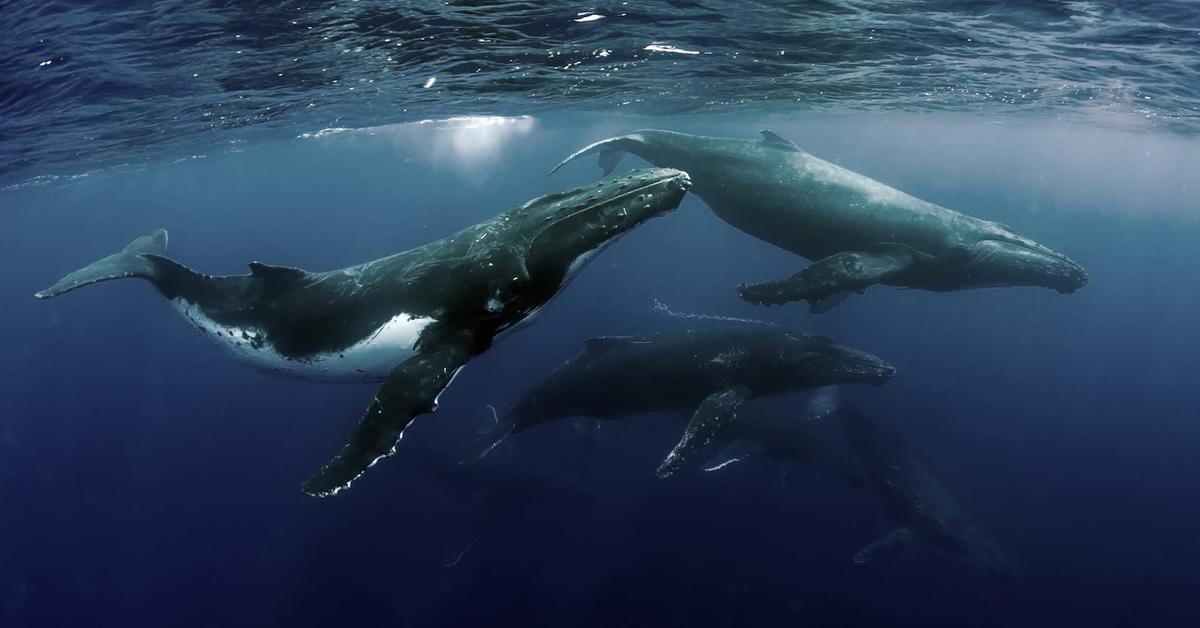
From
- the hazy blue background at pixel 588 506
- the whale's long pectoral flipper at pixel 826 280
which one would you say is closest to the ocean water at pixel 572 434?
the hazy blue background at pixel 588 506

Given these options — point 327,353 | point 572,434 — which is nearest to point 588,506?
point 572,434

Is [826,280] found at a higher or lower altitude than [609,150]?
lower

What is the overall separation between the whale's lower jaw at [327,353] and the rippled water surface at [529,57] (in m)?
6.44

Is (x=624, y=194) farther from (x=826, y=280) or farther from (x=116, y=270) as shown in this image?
(x=116, y=270)

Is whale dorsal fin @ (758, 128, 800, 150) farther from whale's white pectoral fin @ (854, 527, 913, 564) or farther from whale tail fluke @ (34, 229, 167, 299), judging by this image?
whale tail fluke @ (34, 229, 167, 299)

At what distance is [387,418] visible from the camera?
5.42m

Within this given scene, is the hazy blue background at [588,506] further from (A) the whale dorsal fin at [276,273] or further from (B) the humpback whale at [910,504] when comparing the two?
(A) the whale dorsal fin at [276,273]

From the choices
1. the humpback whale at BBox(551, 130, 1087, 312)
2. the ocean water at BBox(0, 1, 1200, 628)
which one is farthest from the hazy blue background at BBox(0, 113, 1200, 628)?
the humpback whale at BBox(551, 130, 1087, 312)

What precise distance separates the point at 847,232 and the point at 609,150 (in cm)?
558

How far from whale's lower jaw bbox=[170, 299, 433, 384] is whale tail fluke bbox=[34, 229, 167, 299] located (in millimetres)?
593

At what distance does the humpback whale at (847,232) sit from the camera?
31.2 feet

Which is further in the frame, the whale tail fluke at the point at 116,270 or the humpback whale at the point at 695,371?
the humpback whale at the point at 695,371

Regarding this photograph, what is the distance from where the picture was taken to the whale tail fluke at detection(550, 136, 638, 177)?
41.3 ft

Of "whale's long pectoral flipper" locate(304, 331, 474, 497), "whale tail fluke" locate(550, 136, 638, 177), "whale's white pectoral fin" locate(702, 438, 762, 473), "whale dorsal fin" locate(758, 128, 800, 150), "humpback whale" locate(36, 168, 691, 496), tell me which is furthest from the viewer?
"whale tail fluke" locate(550, 136, 638, 177)
